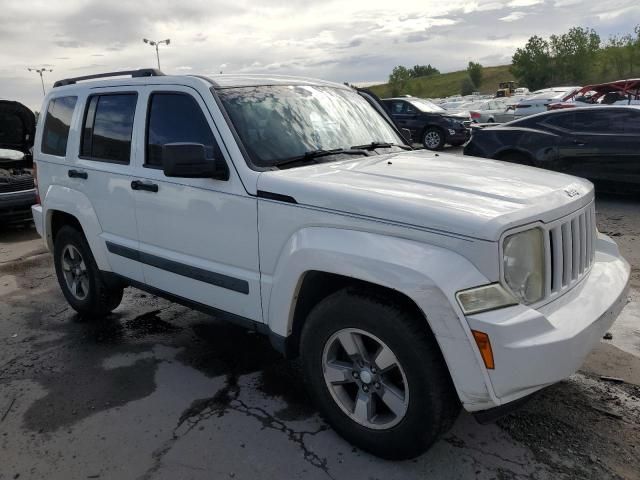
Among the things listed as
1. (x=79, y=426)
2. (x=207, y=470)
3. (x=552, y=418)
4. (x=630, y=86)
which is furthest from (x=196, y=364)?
(x=630, y=86)

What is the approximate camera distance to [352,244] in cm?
259

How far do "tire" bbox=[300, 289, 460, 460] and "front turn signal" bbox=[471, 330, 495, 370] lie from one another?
25 cm

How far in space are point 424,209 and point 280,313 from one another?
1.02m

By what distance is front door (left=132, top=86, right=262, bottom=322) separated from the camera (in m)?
3.16

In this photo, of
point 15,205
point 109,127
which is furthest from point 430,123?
point 109,127

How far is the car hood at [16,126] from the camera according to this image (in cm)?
937

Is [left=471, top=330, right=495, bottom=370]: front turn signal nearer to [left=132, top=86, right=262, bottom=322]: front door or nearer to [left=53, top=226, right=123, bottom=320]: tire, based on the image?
[left=132, top=86, right=262, bottom=322]: front door

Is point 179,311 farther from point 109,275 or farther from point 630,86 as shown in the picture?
point 630,86

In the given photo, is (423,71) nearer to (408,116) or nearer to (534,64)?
(534,64)

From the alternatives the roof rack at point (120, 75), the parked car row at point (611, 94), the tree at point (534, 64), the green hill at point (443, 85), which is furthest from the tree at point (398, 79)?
the roof rack at point (120, 75)

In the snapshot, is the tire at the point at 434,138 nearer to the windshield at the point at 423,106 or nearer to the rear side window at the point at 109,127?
the windshield at the point at 423,106

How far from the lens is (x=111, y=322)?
16.0 ft

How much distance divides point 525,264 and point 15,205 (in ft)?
27.0

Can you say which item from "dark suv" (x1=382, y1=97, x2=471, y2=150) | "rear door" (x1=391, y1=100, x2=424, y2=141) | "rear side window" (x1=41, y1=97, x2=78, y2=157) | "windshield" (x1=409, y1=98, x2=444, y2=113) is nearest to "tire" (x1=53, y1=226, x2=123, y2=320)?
"rear side window" (x1=41, y1=97, x2=78, y2=157)
